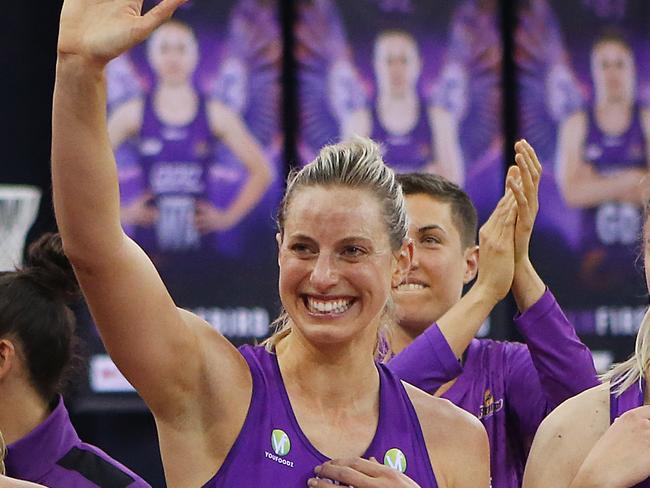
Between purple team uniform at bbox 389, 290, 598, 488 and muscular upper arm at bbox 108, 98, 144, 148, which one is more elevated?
muscular upper arm at bbox 108, 98, 144, 148

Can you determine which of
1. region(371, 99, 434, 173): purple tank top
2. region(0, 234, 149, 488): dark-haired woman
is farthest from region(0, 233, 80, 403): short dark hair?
region(371, 99, 434, 173): purple tank top

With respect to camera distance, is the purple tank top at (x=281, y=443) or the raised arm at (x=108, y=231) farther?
the purple tank top at (x=281, y=443)

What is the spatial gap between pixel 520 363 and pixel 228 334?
3.27 m

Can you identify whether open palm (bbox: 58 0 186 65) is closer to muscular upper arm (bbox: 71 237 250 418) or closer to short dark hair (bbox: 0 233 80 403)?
muscular upper arm (bbox: 71 237 250 418)

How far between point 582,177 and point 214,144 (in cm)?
195

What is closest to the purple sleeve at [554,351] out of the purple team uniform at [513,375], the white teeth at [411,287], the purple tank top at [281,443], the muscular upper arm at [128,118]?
the purple team uniform at [513,375]

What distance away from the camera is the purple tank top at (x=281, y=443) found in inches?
86.9

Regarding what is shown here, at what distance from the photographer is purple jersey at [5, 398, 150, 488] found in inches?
110

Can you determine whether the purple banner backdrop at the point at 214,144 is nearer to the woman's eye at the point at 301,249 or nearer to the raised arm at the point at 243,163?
the raised arm at the point at 243,163

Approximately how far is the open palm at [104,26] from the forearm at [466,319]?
166 cm

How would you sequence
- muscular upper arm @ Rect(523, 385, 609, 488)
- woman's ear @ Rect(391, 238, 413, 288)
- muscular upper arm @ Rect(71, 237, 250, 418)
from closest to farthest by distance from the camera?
1. muscular upper arm @ Rect(71, 237, 250, 418)
2. muscular upper arm @ Rect(523, 385, 609, 488)
3. woman's ear @ Rect(391, 238, 413, 288)

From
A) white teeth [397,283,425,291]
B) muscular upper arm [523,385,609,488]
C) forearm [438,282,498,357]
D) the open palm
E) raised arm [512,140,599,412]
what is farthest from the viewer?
white teeth [397,283,425,291]

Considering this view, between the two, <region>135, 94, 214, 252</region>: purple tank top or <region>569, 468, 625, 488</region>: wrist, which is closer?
<region>569, 468, 625, 488</region>: wrist

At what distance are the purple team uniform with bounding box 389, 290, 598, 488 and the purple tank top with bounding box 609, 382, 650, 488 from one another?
813 millimetres
